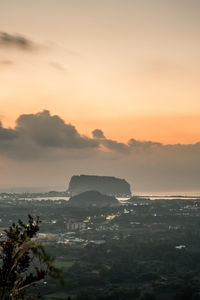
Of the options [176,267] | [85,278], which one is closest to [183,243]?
[176,267]

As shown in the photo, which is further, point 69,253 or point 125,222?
point 125,222

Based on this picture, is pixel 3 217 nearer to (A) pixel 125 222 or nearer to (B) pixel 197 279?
(A) pixel 125 222

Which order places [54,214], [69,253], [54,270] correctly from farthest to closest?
[54,214] → [69,253] → [54,270]

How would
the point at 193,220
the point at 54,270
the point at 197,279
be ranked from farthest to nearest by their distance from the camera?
the point at 193,220, the point at 197,279, the point at 54,270

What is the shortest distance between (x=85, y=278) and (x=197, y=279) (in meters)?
22.3

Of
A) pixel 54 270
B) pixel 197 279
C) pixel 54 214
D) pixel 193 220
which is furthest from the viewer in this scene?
pixel 54 214

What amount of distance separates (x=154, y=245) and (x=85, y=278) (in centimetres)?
3922

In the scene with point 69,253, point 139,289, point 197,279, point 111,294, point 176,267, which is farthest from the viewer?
point 69,253

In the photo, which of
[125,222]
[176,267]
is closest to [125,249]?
[176,267]

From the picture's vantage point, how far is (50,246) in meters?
108

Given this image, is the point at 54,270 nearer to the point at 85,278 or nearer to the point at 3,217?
the point at 85,278

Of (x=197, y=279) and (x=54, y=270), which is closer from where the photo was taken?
(x=54, y=270)

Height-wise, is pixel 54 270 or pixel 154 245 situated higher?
pixel 54 270

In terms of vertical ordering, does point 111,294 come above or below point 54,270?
below
